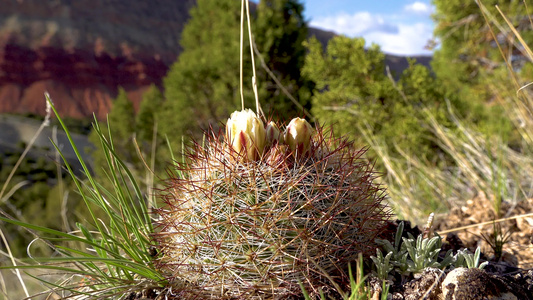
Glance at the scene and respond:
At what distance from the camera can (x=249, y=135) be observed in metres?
1.17

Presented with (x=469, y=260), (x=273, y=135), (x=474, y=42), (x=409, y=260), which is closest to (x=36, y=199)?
(x=474, y=42)

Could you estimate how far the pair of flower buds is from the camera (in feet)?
3.86

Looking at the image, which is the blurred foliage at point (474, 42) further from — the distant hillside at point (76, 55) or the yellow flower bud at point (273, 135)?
the distant hillside at point (76, 55)

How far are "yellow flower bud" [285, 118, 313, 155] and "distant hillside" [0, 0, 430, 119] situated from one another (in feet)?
151

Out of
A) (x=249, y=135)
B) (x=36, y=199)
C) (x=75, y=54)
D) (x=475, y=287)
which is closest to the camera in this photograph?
(x=475, y=287)

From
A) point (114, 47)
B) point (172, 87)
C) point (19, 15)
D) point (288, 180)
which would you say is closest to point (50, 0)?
point (19, 15)

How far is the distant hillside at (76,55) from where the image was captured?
150ft

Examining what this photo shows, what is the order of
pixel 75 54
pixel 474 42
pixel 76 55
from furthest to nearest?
pixel 75 54, pixel 76 55, pixel 474 42

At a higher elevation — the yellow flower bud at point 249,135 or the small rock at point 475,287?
the yellow flower bud at point 249,135

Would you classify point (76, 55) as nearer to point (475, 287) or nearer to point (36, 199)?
point (36, 199)

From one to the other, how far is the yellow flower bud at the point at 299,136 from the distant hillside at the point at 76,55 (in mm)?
46132

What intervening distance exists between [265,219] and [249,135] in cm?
26

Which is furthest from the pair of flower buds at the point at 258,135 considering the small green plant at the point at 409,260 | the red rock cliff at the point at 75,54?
the red rock cliff at the point at 75,54

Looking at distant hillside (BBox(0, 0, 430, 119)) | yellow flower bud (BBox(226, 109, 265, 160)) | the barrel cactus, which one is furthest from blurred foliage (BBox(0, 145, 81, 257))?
distant hillside (BBox(0, 0, 430, 119))
